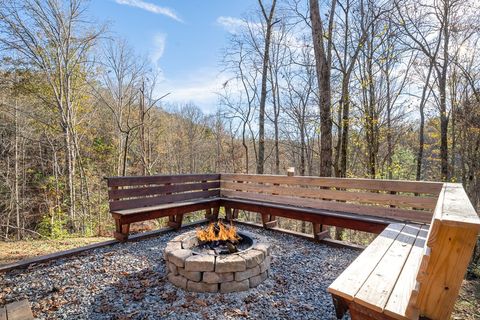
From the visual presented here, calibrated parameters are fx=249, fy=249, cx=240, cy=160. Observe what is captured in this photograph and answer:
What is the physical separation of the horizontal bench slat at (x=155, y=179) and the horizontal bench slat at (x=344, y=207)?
62 centimetres

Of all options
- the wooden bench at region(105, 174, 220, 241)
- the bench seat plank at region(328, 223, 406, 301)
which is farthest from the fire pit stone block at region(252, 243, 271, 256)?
the wooden bench at region(105, 174, 220, 241)

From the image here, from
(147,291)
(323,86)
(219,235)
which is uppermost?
(323,86)

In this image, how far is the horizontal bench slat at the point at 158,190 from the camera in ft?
13.4

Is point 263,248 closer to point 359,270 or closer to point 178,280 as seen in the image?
point 178,280

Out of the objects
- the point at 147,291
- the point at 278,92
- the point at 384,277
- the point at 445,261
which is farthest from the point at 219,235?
the point at 278,92

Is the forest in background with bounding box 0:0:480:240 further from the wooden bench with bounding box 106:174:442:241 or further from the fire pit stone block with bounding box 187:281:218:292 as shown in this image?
the fire pit stone block with bounding box 187:281:218:292

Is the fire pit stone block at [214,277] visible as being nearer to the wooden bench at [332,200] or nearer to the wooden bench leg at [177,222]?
the wooden bench at [332,200]

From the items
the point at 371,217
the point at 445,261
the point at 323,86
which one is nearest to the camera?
the point at 445,261

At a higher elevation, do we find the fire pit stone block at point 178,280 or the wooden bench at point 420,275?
the wooden bench at point 420,275

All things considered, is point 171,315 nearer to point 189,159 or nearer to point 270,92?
point 270,92

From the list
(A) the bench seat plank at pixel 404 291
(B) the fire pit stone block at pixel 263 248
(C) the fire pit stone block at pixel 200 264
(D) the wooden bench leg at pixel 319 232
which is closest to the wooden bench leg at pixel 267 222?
(D) the wooden bench leg at pixel 319 232

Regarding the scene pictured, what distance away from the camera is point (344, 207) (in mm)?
4074

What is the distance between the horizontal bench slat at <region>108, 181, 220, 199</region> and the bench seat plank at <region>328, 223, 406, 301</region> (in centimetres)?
355

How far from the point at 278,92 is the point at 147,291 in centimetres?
1092
